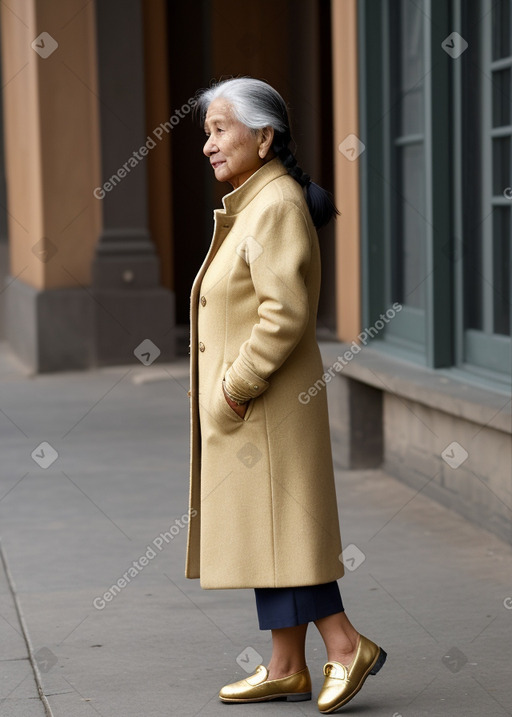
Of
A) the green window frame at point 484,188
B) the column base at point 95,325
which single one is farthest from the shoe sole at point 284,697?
the column base at point 95,325

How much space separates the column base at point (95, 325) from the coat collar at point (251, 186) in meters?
8.42

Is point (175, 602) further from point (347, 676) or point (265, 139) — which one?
point (265, 139)

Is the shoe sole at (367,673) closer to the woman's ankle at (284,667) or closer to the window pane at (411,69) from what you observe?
the woman's ankle at (284,667)

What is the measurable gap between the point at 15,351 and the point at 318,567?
10428 mm

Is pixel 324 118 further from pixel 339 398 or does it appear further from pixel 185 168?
pixel 339 398

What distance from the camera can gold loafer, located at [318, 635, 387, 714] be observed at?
3.76 meters

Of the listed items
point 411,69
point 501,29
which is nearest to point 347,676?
point 501,29

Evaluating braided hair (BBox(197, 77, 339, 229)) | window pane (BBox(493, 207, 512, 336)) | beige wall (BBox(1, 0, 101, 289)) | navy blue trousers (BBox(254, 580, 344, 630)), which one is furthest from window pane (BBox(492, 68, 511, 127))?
beige wall (BBox(1, 0, 101, 289))

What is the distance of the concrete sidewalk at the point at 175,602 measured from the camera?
4.00 m

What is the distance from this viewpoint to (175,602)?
502 cm

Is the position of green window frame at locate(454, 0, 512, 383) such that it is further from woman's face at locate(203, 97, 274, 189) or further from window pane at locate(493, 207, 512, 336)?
woman's face at locate(203, 97, 274, 189)

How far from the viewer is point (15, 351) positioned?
13.8 m

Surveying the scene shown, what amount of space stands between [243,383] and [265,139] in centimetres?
70

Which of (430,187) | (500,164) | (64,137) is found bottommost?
(64,137)
